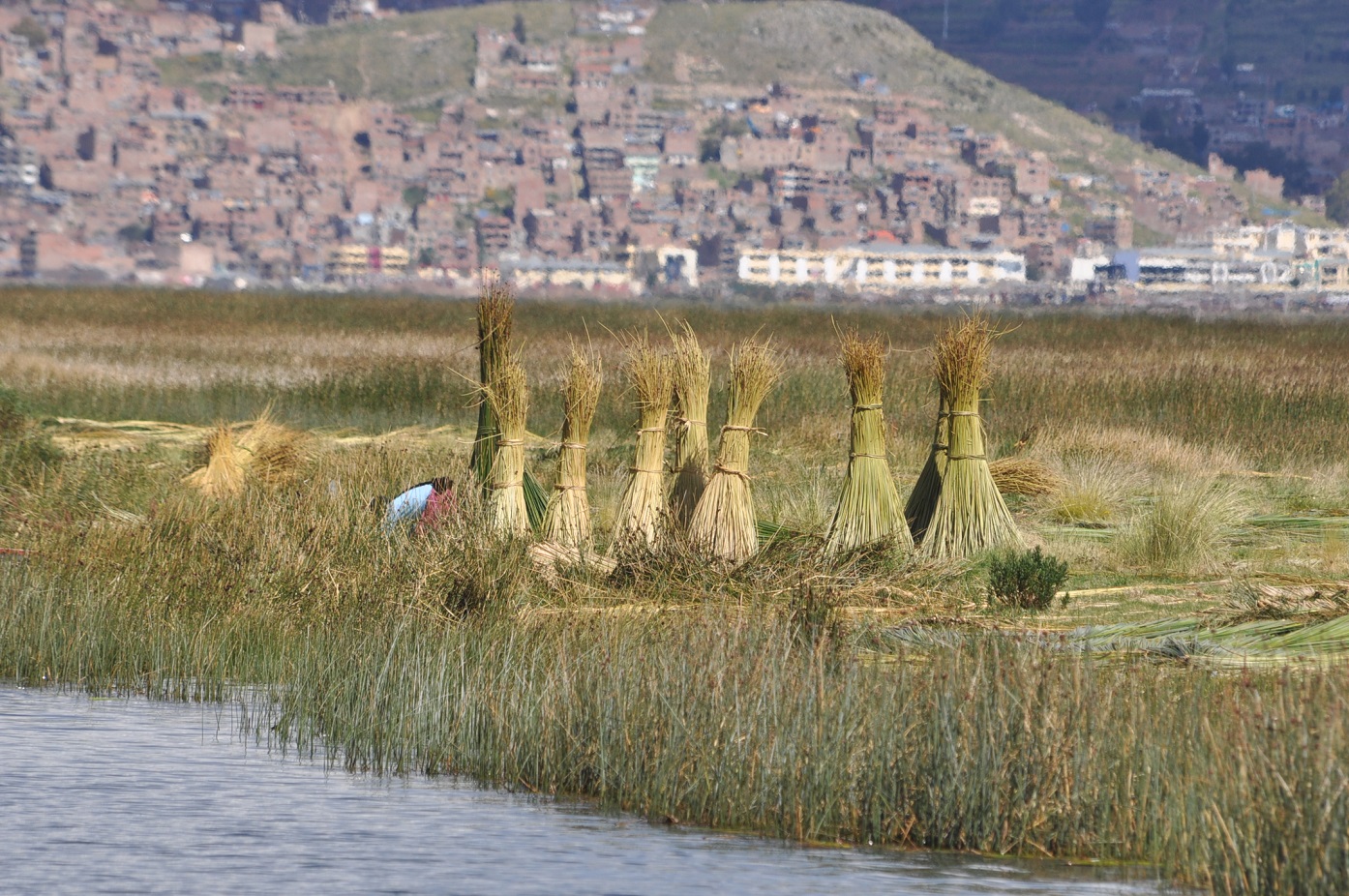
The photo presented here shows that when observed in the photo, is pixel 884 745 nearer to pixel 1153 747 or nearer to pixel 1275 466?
pixel 1153 747

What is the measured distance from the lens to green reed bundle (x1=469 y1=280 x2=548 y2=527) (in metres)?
11.1

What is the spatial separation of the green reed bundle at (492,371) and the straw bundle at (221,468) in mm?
2296

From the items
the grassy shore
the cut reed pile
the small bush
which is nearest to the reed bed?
the grassy shore

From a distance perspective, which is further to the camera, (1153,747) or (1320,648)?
(1320,648)

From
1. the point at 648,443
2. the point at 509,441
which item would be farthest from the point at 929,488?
the point at 509,441

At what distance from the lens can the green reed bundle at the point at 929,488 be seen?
1132cm

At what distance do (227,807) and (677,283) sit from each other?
184 meters

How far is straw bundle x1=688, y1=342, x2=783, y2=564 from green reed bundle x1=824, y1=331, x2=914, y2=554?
0.46 meters

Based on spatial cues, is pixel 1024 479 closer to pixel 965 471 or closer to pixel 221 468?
pixel 965 471

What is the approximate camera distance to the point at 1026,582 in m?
9.45

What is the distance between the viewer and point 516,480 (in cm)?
1082

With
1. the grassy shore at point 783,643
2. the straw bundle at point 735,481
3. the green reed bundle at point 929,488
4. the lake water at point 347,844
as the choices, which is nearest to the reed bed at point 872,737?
the grassy shore at point 783,643

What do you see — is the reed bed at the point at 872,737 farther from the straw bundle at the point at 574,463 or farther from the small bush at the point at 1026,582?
the straw bundle at the point at 574,463

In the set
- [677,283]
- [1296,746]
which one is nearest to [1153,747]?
[1296,746]
